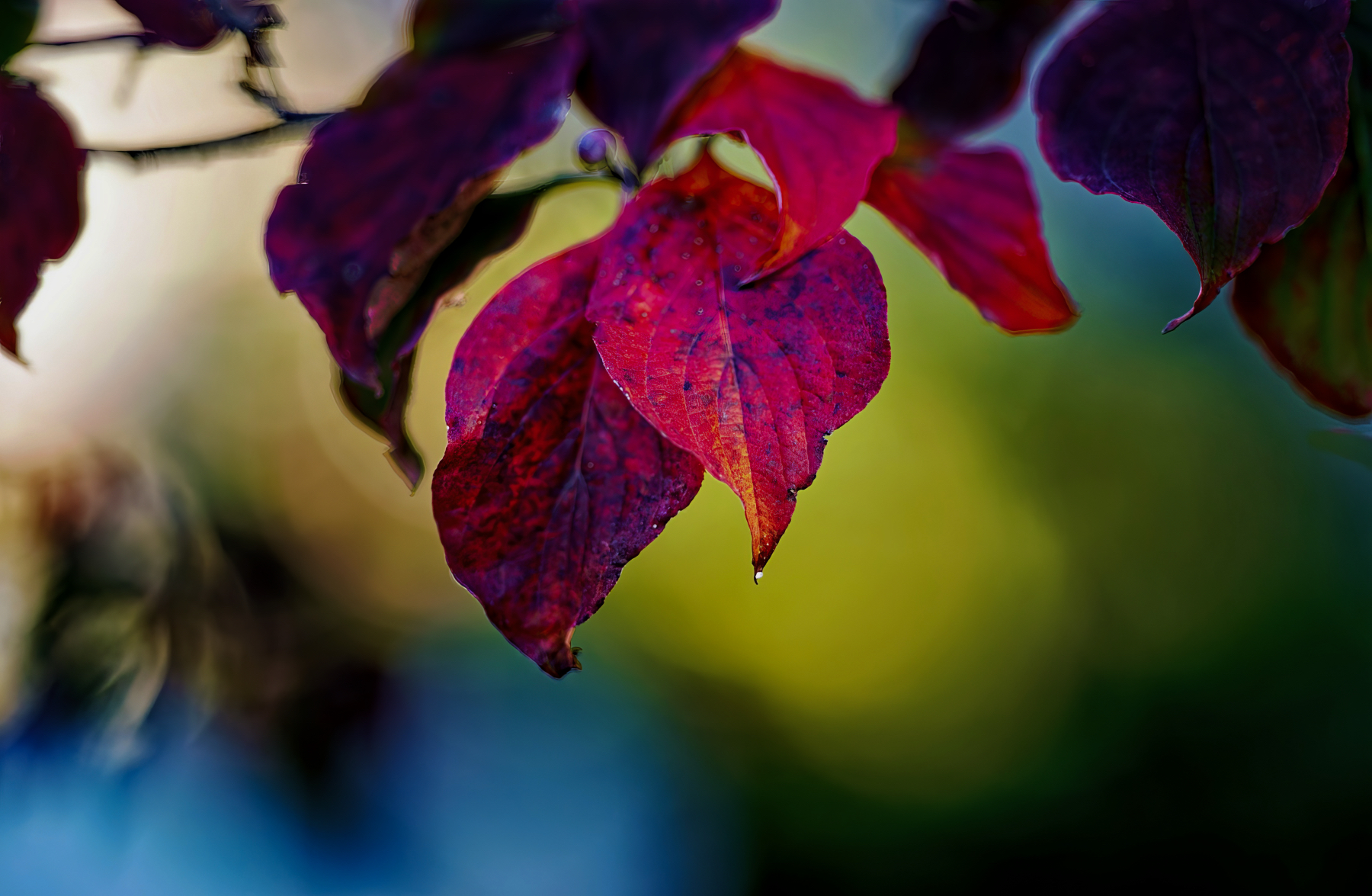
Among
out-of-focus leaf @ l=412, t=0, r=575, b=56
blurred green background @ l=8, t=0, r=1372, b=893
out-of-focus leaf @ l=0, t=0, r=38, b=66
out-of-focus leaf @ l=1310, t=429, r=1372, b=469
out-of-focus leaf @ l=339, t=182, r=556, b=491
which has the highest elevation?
out-of-focus leaf @ l=412, t=0, r=575, b=56

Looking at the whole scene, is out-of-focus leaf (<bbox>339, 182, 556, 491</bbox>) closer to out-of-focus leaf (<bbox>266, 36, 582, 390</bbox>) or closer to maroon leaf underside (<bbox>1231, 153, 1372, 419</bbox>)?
out-of-focus leaf (<bbox>266, 36, 582, 390</bbox>)

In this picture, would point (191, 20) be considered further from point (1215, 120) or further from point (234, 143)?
point (1215, 120)

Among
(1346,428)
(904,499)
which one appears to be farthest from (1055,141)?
(904,499)

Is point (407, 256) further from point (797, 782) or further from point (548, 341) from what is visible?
point (797, 782)

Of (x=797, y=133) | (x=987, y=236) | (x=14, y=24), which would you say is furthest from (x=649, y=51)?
(x=14, y=24)

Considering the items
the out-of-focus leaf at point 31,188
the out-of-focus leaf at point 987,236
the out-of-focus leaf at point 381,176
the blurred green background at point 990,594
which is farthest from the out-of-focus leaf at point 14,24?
the blurred green background at point 990,594

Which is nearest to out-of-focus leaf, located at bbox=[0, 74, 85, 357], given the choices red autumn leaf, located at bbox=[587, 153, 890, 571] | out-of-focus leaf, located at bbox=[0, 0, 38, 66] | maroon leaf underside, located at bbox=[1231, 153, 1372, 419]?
out-of-focus leaf, located at bbox=[0, 0, 38, 66]
